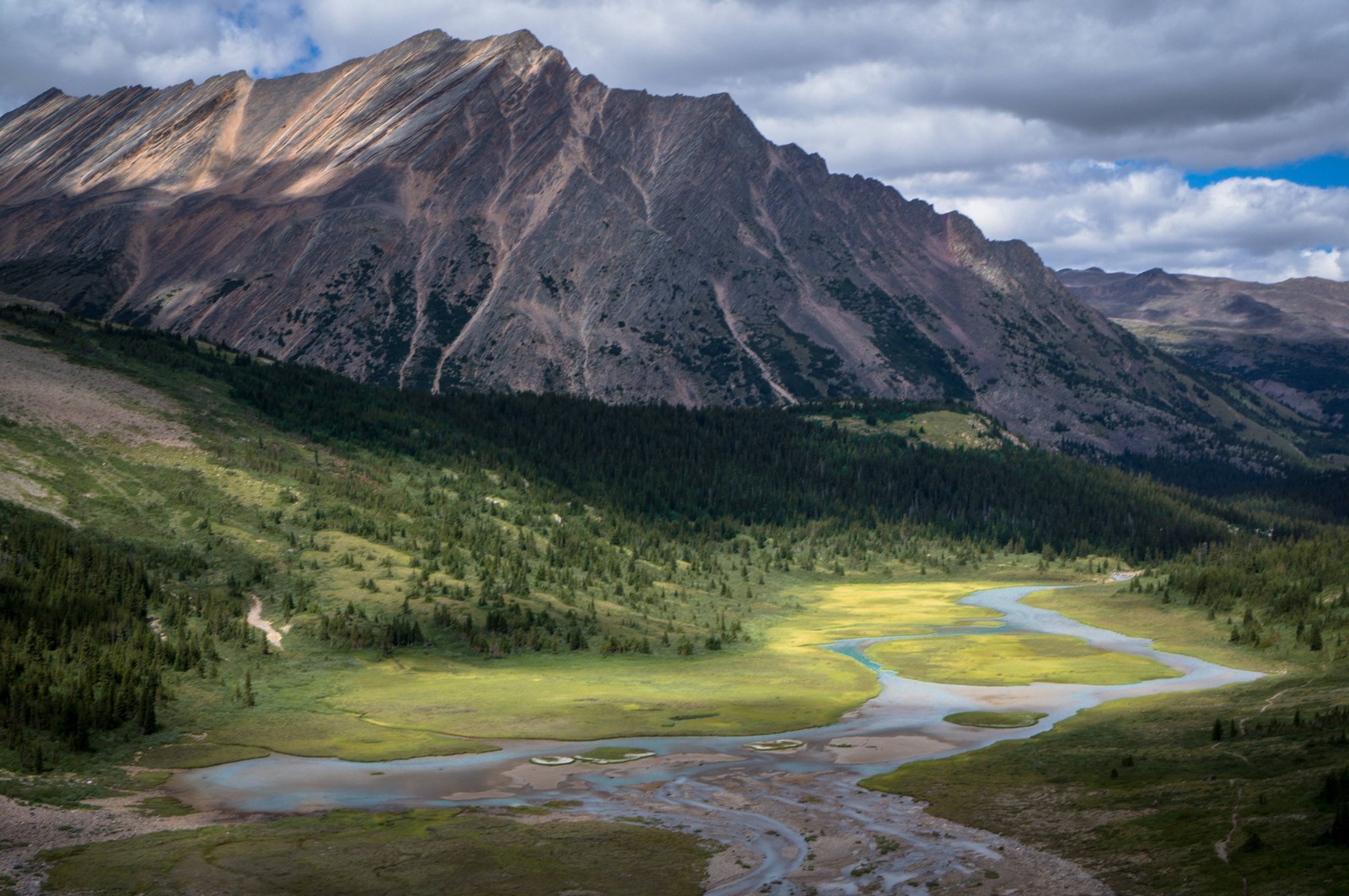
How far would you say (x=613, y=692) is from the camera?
96.5m

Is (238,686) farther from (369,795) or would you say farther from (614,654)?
(614,654)

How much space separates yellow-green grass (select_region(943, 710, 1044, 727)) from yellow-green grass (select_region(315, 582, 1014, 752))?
8441 mm

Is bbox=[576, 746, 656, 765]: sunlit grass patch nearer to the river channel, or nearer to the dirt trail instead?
the river channel

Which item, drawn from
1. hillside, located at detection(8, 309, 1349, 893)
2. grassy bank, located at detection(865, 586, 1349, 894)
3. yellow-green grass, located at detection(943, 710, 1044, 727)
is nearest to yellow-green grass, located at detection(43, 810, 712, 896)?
hillside, located at detection(8, 309, 1349, 893)

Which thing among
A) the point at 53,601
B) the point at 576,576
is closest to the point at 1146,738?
the point at 53,601

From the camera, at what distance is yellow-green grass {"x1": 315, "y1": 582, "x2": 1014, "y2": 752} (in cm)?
8119

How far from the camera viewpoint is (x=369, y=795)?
197 ft

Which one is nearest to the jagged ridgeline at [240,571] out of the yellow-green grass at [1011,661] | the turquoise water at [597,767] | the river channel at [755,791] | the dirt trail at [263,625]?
the dirt trail at [263,625]

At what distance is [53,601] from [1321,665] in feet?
341

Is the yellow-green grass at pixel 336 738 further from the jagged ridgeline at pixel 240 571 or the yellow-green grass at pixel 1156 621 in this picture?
the yellow-green grass at pixel 1156 621

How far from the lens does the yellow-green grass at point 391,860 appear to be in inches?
1775

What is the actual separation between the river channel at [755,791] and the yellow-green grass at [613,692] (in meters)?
4.50

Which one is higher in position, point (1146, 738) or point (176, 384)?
point (176, 384)

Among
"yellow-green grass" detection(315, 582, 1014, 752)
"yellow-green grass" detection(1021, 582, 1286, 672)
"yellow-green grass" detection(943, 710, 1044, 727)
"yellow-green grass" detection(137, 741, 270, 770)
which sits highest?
"yellow-green grass" detection(137, 741, 270, 770)
